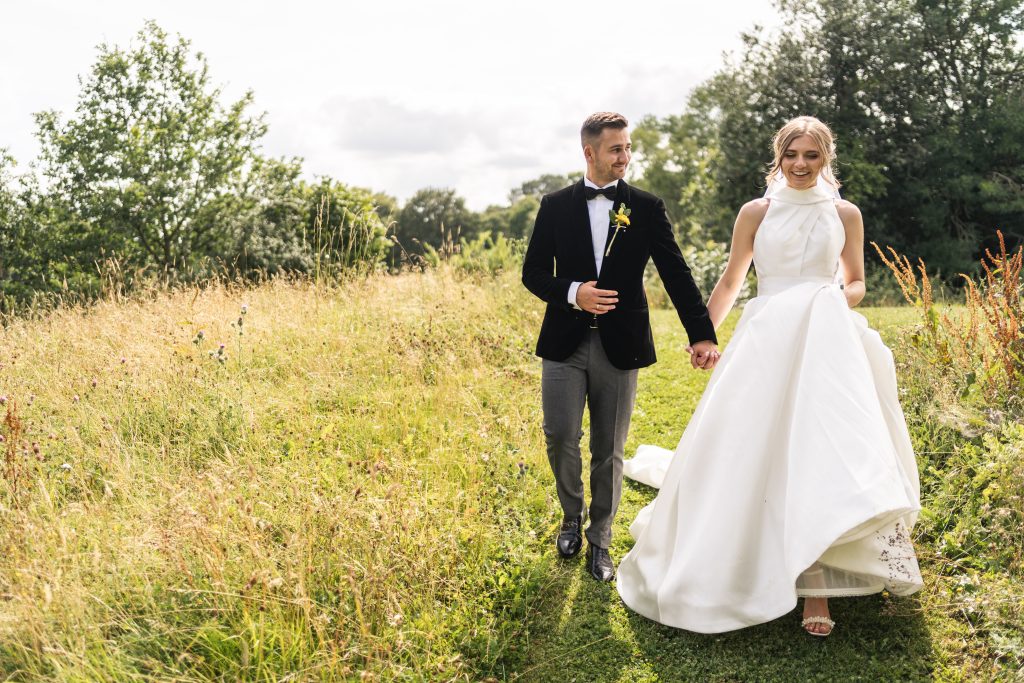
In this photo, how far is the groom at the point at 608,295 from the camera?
3742 millimetres

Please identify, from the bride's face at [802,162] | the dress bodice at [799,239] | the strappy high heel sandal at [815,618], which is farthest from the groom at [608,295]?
the strappy high heel sandal at [815,618]

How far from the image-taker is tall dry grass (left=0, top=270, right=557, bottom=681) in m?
2.96

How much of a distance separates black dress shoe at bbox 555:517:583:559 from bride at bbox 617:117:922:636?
0.35m

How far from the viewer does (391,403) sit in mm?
5891

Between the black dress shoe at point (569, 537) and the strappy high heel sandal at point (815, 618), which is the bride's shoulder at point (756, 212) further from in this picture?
the black dress shoe at point (569, 537)

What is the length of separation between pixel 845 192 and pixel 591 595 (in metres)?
18.0

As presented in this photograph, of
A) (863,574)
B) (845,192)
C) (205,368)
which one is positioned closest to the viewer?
(863,574)

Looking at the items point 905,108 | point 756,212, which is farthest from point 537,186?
point 756,212

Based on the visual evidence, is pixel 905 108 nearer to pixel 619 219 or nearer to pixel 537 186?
pixel 619 219

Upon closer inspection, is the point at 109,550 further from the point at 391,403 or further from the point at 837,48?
the point at 837,48

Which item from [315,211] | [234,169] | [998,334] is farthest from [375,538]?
[234,169]

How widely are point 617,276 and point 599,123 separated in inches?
28.3

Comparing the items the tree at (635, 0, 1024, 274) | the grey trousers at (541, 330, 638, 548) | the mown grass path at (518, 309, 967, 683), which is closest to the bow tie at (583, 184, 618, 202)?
the grey trousers at (541, 330, 638, 548)

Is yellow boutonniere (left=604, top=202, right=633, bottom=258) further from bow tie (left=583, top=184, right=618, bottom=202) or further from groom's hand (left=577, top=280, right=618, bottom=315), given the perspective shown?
groom's hand (left=577, top=280, right=618, bottom=315)
